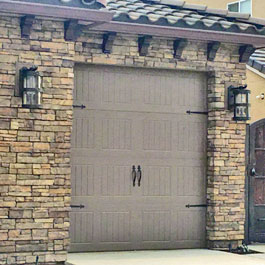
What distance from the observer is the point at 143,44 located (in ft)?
39.6

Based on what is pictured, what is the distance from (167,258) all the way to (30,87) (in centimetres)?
324

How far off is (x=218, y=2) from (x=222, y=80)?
1293 cm

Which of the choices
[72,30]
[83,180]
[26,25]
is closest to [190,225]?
[83,180]

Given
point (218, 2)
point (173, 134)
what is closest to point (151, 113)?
point (173, 134)

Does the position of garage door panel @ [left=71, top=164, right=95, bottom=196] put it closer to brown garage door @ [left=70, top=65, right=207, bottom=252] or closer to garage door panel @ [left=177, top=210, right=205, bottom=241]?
brown garage door @ [left=70, top=65, right=207, bottom=252]

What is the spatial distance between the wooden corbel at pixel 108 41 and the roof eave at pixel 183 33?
0.59 ft

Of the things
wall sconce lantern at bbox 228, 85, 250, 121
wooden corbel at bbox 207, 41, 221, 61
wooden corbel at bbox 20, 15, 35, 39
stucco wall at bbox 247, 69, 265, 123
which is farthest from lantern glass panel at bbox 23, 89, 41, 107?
stucco wall at bbox 247, 69, 265, 123

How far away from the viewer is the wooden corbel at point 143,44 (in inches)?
473

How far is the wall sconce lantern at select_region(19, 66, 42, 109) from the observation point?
10.7 meters

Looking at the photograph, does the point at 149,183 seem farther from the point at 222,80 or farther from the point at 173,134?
the point at 222,80

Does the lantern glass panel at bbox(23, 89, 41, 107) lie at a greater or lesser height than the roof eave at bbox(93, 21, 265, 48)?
lesser

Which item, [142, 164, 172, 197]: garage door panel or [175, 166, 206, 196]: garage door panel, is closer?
[142, 164, 172, 197]: garage door panel

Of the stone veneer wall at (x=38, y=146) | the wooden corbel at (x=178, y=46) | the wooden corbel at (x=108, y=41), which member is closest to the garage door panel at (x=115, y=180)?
the stone veneer wall at (x=38, y=146)

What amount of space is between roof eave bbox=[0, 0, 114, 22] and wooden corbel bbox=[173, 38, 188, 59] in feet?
6.74
